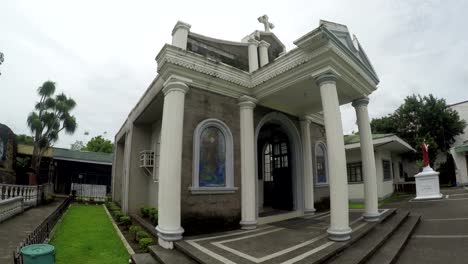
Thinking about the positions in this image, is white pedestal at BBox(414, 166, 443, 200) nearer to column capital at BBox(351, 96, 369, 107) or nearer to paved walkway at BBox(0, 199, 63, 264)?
column capital at BBox(351, 96, 369, 107)

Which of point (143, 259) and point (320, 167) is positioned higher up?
point (320, 167)

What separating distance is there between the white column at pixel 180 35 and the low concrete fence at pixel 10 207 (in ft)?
28.5

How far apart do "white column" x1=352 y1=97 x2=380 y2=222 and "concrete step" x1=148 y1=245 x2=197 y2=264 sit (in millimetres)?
5081

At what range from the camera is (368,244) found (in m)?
4.92

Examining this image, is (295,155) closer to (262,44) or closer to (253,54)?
(253,54)

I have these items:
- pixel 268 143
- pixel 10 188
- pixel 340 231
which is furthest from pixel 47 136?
pixel 340 231

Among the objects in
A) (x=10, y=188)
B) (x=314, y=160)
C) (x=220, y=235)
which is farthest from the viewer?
(x=10, y=188)

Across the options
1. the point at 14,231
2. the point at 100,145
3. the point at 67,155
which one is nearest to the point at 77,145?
the point at 100,145

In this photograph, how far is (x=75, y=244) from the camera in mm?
6090

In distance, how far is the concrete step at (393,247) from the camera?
4375 mm

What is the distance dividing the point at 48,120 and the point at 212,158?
16.3 m

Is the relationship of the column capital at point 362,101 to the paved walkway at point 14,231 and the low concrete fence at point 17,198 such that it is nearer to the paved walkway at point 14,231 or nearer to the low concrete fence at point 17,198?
the paved walkway at point 14,231

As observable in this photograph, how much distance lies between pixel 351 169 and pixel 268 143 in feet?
28.0

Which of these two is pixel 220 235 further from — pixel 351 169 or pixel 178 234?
pixel 351 169
